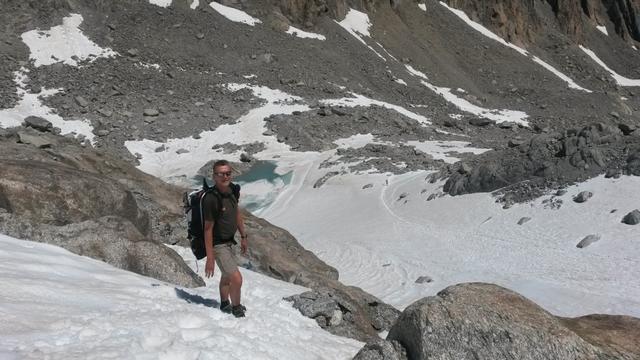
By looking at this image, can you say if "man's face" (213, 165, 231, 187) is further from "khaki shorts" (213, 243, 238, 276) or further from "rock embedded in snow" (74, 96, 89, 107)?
"rock embedded in snow" (74, 96, 89, 107)

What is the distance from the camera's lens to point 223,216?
7453 millimetres

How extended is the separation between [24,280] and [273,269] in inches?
288

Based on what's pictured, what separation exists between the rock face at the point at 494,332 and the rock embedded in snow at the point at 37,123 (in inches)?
1415

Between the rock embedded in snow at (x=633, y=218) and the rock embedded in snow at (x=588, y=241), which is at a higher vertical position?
the rock embedded in snow at (x=633, y=218)

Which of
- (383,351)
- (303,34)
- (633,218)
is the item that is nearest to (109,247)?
(383,351)

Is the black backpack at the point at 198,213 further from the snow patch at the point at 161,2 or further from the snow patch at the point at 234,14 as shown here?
the snow patch at the point at 161,2

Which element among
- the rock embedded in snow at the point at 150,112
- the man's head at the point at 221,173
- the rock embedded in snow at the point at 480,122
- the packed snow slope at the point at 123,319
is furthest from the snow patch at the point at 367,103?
the man's head at the point at 221,173

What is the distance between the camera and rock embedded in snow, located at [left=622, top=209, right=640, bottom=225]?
1995cm

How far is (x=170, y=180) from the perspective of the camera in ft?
125

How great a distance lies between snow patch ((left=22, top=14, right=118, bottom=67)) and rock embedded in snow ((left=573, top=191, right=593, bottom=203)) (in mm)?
45439

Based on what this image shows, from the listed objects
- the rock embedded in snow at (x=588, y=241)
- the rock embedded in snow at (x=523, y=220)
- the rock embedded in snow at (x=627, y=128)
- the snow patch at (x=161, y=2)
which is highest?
the snow patch at (x=161, y=2)

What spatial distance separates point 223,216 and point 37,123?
37.3 meters

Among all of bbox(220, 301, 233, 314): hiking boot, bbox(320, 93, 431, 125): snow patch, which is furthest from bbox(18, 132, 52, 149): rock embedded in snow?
bbox(320, 93, 431, 125): snow patch

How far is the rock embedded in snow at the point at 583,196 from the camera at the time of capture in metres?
22.3
